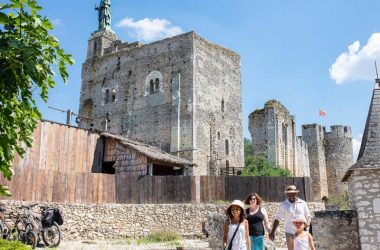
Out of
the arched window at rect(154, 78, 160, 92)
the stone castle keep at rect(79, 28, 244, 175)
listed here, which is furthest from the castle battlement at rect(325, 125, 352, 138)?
the arched window at rect(154, 78, 160, 92)

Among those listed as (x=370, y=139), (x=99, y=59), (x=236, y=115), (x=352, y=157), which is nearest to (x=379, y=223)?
(x=370, y=139)

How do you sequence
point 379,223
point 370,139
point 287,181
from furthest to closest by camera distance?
point 287,181
point 370,139
point 379,223

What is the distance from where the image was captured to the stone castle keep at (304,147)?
36281mm

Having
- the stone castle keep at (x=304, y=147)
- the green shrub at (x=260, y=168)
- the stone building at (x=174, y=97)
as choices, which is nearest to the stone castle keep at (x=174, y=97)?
the stone building at (x=174, y=97)

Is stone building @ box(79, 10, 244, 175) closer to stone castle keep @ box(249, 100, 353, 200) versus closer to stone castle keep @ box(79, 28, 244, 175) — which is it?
stone castle keep @ box(79, 28, 244, 175)

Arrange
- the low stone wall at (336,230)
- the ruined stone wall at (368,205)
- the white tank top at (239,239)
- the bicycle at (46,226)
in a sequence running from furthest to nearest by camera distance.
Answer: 1. the bicycle at (46,226)
2. the low stone wall at (336,230)
3. the ruined stone wall at (368,205)
4. the white tank top at (239,239)

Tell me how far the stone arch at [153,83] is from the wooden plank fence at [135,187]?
1570 centimetres

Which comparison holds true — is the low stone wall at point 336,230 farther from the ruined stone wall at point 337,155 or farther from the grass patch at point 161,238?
the ruined stone wall at point 337,155

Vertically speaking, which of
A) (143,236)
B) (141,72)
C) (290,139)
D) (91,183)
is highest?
(141,72)

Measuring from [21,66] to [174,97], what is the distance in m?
28.2

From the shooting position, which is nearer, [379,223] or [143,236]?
[379,223]

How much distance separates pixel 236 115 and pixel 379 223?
1017 inches

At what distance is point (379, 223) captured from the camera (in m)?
9.82

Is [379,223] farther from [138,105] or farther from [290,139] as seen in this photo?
[290,139]
